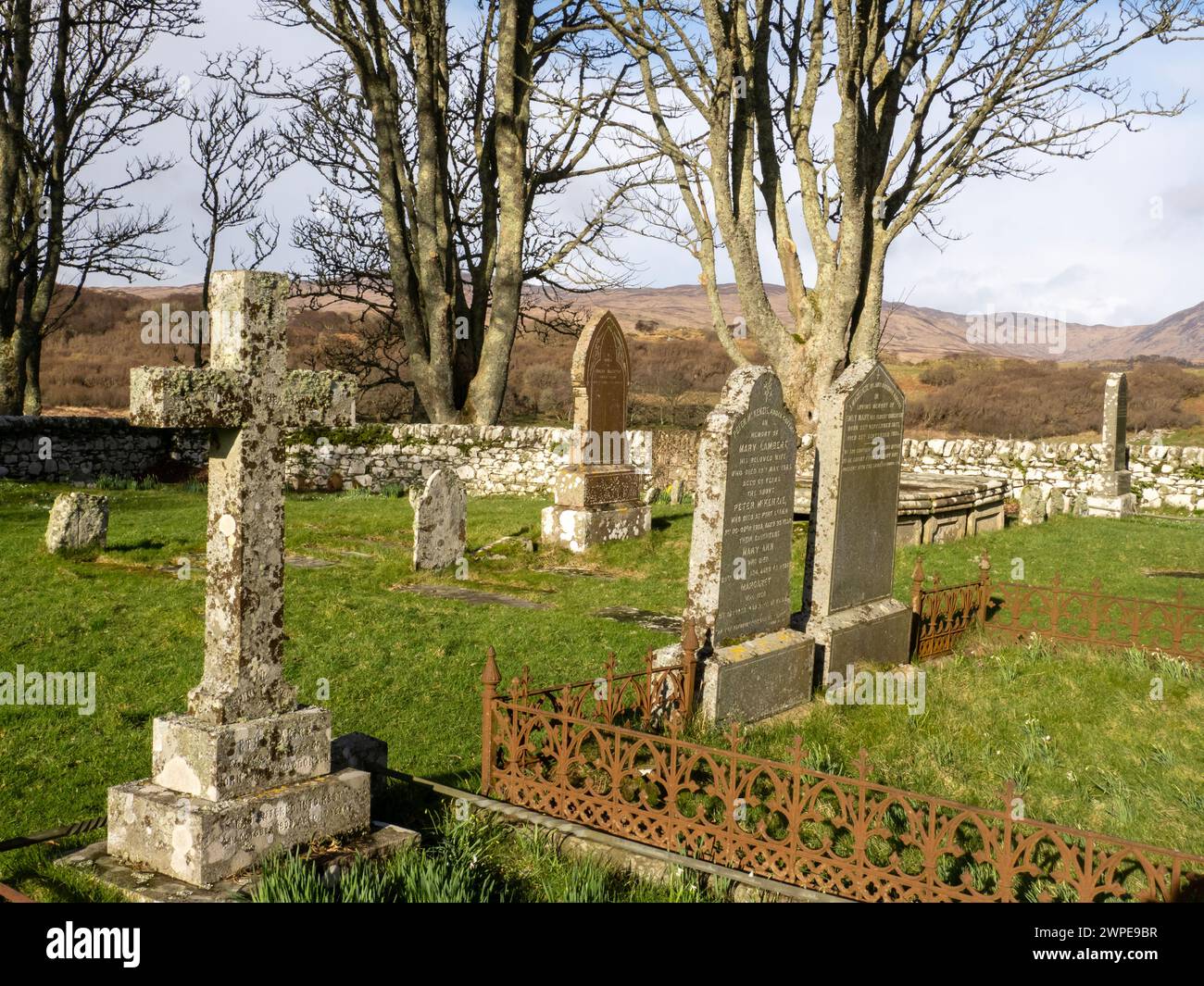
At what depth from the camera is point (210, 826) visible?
14.4 feet

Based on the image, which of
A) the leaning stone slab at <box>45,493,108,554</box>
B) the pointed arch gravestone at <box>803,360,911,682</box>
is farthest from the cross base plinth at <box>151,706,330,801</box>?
the leaning stone slab at <box>45,493,108,554</box>

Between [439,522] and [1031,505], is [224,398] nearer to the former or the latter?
[439,522]

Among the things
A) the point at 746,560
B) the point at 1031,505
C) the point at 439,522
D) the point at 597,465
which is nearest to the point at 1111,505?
the point at 1031,505

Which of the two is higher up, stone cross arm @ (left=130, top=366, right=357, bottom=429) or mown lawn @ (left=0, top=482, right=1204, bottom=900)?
stone cross arm @ (left=130, top=366, right=357, bottom=429)

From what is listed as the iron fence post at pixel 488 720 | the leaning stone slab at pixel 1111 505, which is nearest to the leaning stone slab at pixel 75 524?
the iron fence post at pixel 488 720

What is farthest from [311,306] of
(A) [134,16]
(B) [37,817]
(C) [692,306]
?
(C) [692,306]

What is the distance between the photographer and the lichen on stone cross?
4590 mm

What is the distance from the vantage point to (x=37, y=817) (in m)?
5.86

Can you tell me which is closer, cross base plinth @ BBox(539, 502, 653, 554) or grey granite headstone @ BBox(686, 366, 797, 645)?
grey granite headstone @ BBox(686, 366, 797, 645)

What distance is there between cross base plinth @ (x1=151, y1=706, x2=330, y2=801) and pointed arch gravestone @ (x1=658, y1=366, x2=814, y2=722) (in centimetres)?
313

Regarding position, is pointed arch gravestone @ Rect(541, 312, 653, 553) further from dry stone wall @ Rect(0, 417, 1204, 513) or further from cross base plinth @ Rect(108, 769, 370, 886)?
cross base plinth @ Rect(108, 769, 370, 886)

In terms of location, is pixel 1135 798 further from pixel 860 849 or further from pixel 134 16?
pixel 134 16

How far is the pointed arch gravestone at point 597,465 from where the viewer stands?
14.1 metres

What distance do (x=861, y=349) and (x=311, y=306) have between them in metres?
12.1
